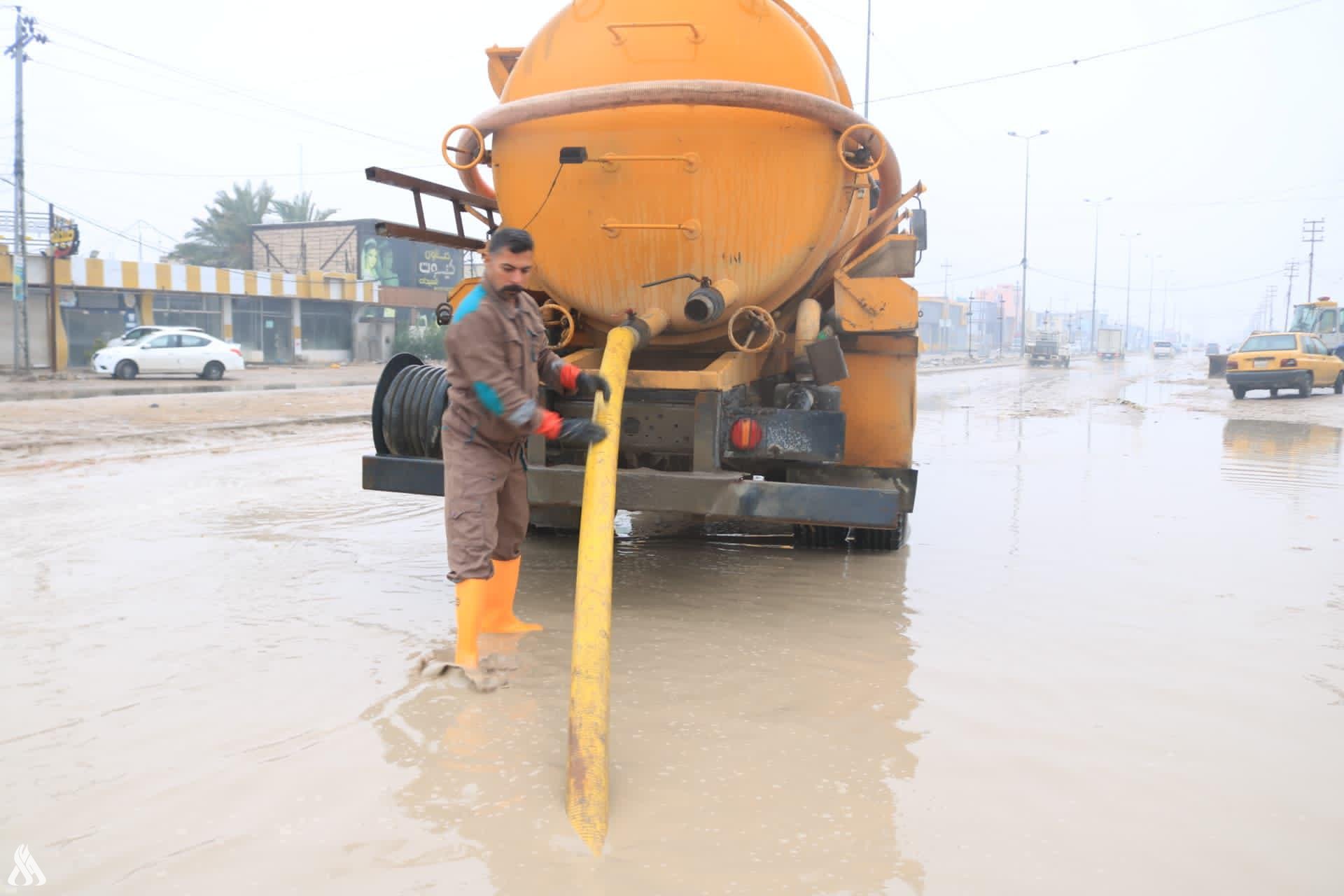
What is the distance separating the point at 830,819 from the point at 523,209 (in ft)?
10.7

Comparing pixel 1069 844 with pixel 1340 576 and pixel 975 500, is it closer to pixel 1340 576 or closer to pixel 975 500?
pixel 1340 576

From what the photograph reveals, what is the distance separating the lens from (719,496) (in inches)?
184

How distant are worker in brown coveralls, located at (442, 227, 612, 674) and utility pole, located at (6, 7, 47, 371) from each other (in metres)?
27.2

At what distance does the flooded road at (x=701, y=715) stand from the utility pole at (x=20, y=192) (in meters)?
22.9

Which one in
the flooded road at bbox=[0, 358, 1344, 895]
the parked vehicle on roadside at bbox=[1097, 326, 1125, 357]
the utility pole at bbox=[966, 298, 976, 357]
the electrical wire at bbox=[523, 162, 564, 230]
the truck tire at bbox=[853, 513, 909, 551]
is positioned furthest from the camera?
the parked vehicle on roadside at bbox=[1097, 326, 1125, 357]

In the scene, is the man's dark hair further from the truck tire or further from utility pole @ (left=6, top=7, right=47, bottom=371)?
utility pole @ (left=6, top=7, right=47, bottom=371)

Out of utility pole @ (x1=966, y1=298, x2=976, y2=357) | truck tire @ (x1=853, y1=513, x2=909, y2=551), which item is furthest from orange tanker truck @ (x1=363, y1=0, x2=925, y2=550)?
utility pole @ (x1=966, y1=298, x2=976, y2=357)

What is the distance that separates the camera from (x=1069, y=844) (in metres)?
2.71

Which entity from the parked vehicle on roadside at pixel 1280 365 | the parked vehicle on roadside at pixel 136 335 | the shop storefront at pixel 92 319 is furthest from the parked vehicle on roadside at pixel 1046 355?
the shop storefront at pixel 92 319

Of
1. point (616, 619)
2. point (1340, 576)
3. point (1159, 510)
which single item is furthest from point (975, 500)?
point (616, 619)

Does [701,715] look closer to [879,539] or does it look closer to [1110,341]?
[879,539]

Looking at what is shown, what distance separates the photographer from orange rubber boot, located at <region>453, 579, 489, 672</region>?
391 centimetres

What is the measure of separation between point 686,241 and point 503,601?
5.93ft

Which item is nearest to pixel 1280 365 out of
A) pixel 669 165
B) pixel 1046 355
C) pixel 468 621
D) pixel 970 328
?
pixel 669 165
